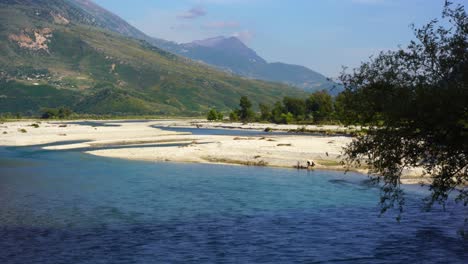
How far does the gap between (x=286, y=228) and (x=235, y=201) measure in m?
10.9

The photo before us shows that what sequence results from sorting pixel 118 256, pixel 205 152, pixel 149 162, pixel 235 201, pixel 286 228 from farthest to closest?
pixel 205 152, pixel 149 162, pixel 235 201, pixel 286 228, pixel 118 256

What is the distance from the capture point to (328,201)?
45000mm

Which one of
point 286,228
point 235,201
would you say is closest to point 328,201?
point 235,201

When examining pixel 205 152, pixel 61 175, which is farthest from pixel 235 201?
pixel 205 152

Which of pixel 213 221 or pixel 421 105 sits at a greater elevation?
pixel 421 105

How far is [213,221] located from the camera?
3659 cm

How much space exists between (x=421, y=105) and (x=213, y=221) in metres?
18.5

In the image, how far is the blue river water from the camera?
27938mm

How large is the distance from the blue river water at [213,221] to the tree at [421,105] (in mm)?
5540

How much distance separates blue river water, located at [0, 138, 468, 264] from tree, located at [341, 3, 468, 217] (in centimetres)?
554

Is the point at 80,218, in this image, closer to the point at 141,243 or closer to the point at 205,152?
the point at 141,243

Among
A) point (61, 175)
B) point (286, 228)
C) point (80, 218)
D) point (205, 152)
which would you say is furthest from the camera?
point (205, 152)

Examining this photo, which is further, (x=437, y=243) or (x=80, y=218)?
(x=80, y=218)

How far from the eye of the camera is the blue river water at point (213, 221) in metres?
27.9
